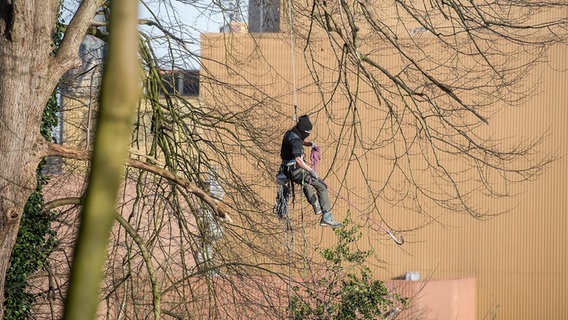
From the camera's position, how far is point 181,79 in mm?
11883

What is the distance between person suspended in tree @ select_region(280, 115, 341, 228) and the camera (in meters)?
10.6

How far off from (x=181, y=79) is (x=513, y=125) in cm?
1515

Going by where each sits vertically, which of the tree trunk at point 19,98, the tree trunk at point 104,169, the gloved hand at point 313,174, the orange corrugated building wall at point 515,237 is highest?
the orange corrugated building wall at point 515,237

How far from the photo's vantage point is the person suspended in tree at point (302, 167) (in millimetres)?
10609

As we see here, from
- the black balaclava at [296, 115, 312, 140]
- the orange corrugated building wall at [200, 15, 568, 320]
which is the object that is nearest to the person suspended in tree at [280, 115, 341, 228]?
the black balaclava at [296, 115, 312, 140]

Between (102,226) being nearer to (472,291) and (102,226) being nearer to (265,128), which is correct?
(265,128)

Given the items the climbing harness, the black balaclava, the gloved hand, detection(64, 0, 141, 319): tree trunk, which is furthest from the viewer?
the climbing harness

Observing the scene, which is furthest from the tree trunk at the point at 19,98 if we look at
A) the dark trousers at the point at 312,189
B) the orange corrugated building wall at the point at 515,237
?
the orange corrugated building wall at the point at 515,237

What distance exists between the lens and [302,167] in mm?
10836

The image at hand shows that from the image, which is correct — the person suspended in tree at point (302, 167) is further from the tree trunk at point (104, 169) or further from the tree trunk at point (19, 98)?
the tree trunk at point (104, 169)

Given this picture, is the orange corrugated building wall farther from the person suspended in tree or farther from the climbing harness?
the climbing harness

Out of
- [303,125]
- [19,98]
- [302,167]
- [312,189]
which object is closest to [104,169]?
[19,98]

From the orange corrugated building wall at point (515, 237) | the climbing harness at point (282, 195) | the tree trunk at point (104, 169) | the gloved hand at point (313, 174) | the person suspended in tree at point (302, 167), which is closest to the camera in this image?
the tree trunk at point (104, 169)

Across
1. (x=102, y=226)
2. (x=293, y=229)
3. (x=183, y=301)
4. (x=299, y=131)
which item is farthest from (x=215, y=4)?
(x=102, y=226)
